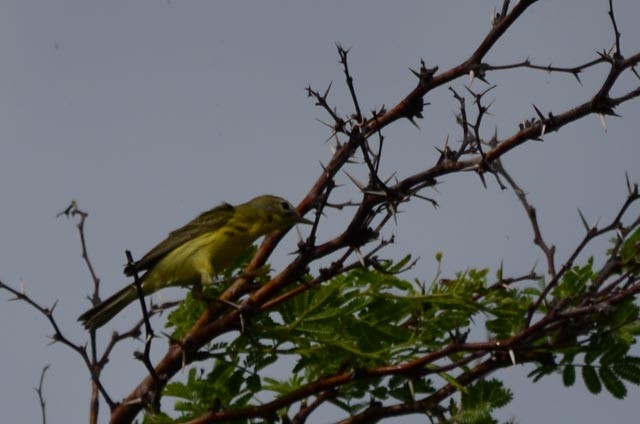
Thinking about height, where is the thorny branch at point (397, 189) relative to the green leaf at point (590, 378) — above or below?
above

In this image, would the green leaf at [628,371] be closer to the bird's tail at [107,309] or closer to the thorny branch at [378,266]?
the thorny branch at [378,266]

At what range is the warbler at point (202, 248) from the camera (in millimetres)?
7352

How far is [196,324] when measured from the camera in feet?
18.6

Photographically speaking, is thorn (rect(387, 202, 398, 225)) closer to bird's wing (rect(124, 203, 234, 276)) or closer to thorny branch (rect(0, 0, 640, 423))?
thorny branch (rect(0, 0, 640, 423))

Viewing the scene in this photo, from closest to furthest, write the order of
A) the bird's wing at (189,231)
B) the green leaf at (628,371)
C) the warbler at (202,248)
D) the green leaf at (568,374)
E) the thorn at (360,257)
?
1. the thorn at (360,257)
2. the green leaf at (628,371)
3. the green leaf at (568,374)
4. the warbler at (202,248)
5. the bird's wing at (189,231)

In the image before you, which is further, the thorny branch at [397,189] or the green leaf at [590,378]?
the green leaf at [590,378]

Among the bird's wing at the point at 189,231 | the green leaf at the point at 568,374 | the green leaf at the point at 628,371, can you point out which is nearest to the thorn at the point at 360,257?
the green leaf at the point at 568,374

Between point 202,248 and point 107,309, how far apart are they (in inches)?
35.7

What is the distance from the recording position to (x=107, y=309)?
729cm

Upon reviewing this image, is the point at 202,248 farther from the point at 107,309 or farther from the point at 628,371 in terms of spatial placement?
the point at 628,371

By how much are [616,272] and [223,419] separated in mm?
2283

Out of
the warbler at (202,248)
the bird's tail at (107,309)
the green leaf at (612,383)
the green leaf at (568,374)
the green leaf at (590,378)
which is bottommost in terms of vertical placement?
the green leaf at (612,383)

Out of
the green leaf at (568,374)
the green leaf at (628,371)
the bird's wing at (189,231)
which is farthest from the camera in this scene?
the bird's wing at (189,231)

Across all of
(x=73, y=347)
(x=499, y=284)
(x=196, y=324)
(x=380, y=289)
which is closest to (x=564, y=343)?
(x=499, y=284)
